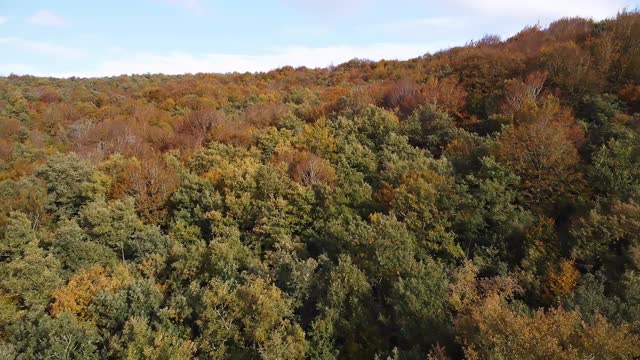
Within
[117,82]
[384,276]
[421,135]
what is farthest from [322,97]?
[117,82]

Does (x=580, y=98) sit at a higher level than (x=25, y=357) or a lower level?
higher

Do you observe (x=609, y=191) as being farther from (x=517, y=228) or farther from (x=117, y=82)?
(x=117, y=82)

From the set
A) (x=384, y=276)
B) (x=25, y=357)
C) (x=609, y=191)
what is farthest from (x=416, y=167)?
(x=25, y=357)

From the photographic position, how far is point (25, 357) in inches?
755

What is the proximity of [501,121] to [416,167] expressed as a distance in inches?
438

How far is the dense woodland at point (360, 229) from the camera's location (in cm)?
1977

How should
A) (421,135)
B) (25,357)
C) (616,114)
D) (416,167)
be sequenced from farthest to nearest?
(421,135) → (616,114) → (416,167) → (25,357)

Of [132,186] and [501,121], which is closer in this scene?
[132,186]

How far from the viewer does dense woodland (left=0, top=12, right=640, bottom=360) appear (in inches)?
778

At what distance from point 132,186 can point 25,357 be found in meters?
16.4

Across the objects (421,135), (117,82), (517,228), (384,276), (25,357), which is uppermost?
(117,82)

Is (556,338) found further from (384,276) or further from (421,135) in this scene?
(421,135)

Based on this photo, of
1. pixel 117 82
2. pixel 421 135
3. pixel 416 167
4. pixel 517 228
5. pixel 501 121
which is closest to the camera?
pixel 517 228

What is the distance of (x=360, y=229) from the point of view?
2522cm
